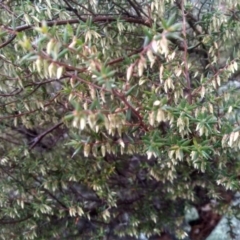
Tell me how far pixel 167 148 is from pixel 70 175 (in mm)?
890

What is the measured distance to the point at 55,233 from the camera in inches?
124

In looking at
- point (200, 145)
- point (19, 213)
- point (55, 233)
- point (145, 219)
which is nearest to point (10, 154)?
point (19, 213)

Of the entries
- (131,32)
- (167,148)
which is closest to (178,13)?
(131,32)

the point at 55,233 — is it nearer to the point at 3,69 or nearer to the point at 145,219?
the point at 145,219

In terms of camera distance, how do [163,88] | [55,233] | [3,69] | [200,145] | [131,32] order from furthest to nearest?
[55,233] < [131,32] < [3,69] < [163,88] < [200,145]

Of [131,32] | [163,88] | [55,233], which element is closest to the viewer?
[163,88]

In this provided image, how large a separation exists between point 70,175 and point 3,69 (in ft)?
2.63

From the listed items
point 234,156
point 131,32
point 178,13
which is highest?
point 178,13

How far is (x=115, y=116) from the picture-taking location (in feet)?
6.49

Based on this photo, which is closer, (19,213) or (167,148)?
(167,148)

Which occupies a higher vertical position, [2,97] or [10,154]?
[2,97]

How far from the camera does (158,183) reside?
11.3 feet

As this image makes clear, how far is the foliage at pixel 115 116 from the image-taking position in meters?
2.13

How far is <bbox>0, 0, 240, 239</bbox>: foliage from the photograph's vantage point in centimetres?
213
